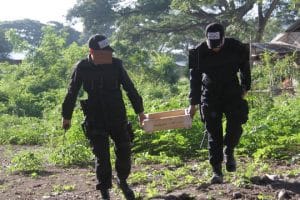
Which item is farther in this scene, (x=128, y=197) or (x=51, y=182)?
(x=51, y=182)

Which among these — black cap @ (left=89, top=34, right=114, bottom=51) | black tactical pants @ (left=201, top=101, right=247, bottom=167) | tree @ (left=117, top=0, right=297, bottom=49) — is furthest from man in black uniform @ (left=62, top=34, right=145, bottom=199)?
tree @ (left=117, top=0, right=297, bottom=49)

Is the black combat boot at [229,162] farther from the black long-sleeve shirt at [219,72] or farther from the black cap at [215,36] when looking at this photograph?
the black cap at [215,36]

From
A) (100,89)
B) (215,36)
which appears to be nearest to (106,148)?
(100,89)

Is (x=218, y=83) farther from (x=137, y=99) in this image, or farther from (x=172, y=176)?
(x=172, y=176)

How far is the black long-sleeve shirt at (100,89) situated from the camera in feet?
16.9

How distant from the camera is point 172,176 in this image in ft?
20.6

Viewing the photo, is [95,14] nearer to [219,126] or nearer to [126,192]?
[219,126]

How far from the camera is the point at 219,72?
5520 mm

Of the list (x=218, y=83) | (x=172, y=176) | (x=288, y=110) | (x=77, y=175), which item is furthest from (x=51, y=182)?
(x=288, y=110)

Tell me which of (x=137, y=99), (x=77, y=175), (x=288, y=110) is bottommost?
(x=77, y=175)

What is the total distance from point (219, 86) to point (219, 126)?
0.48m

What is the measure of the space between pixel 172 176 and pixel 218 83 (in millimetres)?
1449

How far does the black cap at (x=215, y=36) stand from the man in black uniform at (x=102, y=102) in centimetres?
99

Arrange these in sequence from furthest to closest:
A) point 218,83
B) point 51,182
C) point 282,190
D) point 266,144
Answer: point 266,144, point 51,182, point 218,83, point 282,190
